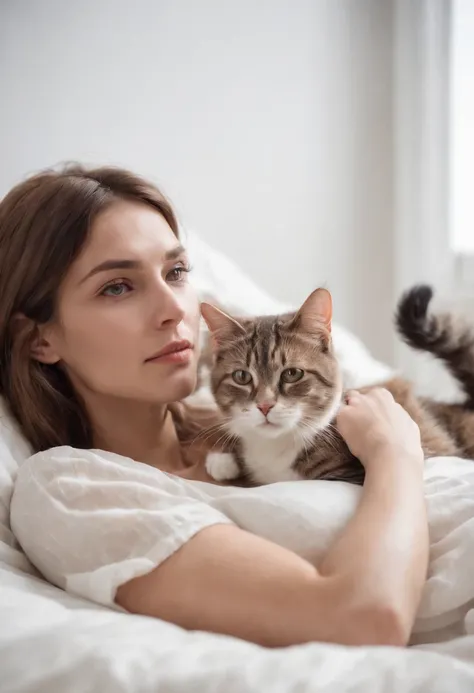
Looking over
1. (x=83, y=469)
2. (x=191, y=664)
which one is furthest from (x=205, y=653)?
(x=83, y=469)

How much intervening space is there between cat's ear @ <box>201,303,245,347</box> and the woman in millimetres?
27

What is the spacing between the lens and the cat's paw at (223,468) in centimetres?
128

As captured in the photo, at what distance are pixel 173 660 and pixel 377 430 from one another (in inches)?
21.4

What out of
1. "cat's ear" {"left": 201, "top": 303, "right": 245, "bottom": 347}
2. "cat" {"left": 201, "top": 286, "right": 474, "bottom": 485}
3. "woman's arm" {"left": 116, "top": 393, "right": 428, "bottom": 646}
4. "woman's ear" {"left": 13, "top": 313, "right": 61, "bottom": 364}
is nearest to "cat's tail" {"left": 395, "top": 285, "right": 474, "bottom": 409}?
"cat" {"left": 201, "top": 286, "right": 474, "bottom": 485}

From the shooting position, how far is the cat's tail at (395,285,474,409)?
56.5 inches

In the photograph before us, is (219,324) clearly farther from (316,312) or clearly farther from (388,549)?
(388,549)

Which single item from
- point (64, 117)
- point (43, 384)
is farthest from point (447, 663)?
point (64, 117)

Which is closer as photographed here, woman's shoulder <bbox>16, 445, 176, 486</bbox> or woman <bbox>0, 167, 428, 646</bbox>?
woman <bbox>0, 167, 428, 646</bbox>

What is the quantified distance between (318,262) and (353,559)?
→ 2.04m

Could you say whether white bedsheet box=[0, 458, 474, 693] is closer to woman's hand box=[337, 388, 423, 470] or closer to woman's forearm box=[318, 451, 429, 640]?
woman's forearm box=[318, 451, 429, 640]

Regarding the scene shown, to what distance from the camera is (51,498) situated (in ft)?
3.07

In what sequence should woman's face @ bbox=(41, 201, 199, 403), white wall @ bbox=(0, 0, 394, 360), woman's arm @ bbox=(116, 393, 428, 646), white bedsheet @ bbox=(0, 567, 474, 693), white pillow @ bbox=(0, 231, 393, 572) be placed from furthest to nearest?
1. white wall @ bbox=(0, 0, 394, 360)
2. white pillow @ bbox=(0, 231, 393, 572)
3. woman's face @ bbox=(41, 201, 199, 403)
4. woman's arm @ bbox=(116, 393, 428, 646)
5. white bedsheet @ bbox=(0, 567, 474, 693)

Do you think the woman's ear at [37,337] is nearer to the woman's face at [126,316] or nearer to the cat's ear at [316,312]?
the woman's face at [126,316]

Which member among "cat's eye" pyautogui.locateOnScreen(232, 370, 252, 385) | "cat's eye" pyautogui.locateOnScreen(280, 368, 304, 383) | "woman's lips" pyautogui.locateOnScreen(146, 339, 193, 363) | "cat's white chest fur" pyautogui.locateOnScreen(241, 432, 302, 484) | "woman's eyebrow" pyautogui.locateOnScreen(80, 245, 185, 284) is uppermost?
"woman's eyebrow" pyautogui.locateOnScreen(80, 245, 185, 284)
